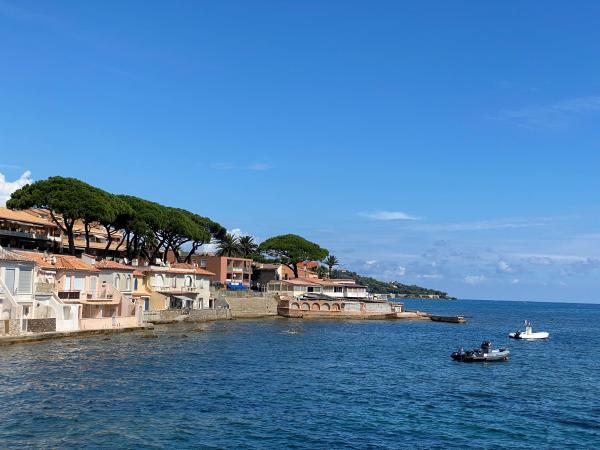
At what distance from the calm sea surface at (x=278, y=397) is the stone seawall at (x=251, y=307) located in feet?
137

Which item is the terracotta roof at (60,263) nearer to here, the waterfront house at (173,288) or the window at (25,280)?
the window at (25,280)

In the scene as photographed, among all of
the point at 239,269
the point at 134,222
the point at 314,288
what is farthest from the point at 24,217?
the point at 314,288

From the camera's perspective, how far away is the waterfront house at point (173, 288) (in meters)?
96.8

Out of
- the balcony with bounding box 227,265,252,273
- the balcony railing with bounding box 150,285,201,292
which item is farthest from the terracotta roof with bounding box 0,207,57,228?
the balcony with bounding box 227,265,252,273

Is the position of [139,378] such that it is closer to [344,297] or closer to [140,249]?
[140,249]

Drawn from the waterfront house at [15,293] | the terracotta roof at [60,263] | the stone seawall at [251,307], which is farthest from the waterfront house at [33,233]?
the waterfront house at [15,293]

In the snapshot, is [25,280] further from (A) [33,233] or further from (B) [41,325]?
(A) [33,233]

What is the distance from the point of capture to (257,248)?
169875mm

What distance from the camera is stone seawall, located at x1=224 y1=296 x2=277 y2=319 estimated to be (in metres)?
113

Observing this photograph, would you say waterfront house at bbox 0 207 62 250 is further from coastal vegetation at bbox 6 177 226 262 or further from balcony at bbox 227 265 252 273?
balcony at bbox 227 265 252 273

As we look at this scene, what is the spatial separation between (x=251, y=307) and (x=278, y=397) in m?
76.7

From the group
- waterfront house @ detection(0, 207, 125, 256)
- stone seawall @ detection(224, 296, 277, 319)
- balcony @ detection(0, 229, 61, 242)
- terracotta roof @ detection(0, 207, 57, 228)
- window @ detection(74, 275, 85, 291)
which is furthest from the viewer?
stone seawall @ detection(224, 296, 277, 319)

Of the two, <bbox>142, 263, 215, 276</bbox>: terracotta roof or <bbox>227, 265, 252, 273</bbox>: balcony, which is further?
<bbox>227, 265, 252, 273</bbox>: balcony

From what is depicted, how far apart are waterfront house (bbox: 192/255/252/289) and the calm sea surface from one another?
68.7 m
